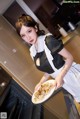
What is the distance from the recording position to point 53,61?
5.39 ft

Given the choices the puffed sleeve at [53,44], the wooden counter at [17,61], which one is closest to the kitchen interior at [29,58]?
the wooden counter at [17,61]

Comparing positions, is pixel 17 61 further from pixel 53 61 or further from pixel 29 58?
pixel 53 61

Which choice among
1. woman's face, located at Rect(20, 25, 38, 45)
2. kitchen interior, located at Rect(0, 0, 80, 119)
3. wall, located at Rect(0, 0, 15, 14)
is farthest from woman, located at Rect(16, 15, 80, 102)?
wall, located at Rect(0, 0, 15, 14)

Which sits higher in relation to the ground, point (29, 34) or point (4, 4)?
point (4, 4)

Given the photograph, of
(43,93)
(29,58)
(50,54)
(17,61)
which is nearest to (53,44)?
(50,54)

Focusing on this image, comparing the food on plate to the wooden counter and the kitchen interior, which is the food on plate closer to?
the kitchen interior

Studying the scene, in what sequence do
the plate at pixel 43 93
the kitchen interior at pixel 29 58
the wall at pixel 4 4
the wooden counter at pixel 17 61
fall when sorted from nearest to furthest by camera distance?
the kitchen interior at pixel 29 58, the plate at pixel 43 93, the wooden counter at pixel 17 61, the wall at pixel 4 4

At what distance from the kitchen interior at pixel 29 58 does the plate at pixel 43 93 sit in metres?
0.04

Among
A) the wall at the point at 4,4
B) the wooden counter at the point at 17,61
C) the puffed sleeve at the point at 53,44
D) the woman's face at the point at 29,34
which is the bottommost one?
the wooden counter at the point at 17,61

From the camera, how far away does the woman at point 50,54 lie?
157 cm

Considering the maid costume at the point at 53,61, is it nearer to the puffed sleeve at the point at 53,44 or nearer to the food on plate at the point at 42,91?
the puffed sleeve at the point at 53,44

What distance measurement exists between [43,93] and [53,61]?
0.24 meters

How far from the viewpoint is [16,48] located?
3.12 meters

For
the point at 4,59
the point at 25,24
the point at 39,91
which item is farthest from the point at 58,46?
the point at 4,59
